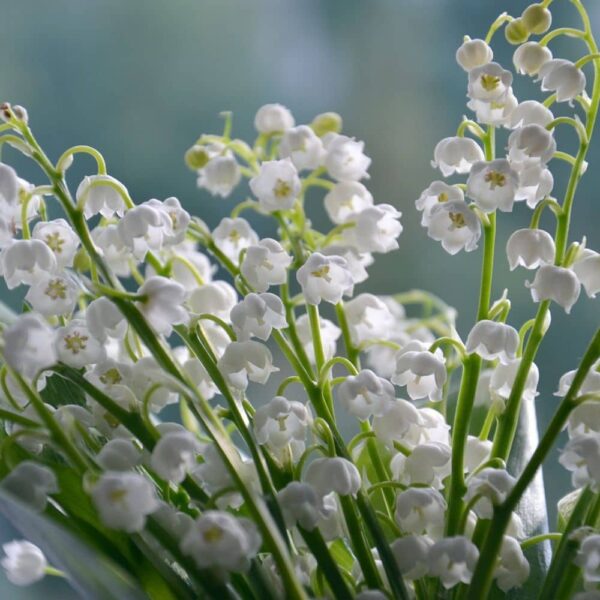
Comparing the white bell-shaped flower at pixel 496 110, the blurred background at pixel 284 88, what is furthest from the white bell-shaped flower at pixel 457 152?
the blurred background at pixel 284 88

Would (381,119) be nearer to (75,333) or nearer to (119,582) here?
(75,333)

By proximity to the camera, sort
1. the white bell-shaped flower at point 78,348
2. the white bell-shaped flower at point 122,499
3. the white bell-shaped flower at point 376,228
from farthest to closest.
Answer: the white bell-shaped flower at point 376,228 → the white bell-shaped flower at point 78,348 → the white bell-shaped flower at point 122,499

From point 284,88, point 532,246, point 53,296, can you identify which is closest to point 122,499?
point 53,296

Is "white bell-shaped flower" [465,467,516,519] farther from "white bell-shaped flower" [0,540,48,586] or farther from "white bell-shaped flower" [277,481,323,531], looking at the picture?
"white bell-shaped flower" [0,540,48,586]

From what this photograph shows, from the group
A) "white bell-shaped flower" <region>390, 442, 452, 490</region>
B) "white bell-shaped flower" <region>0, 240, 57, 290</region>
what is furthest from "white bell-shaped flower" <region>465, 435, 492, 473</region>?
"white bell-shaped flower" <region>0, 240, 57, 290</region>

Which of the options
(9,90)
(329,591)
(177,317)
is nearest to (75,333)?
(177,317)

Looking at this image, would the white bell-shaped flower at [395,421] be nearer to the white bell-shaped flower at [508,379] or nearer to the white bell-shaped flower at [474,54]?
the white bell-shaped flower at [508,379]

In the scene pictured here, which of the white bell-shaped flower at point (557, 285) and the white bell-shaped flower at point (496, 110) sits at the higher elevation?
the white bell-shaped flower at point (496, 110)

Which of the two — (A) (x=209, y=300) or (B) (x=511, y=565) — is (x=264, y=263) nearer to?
(A) (x=209, y=300)
